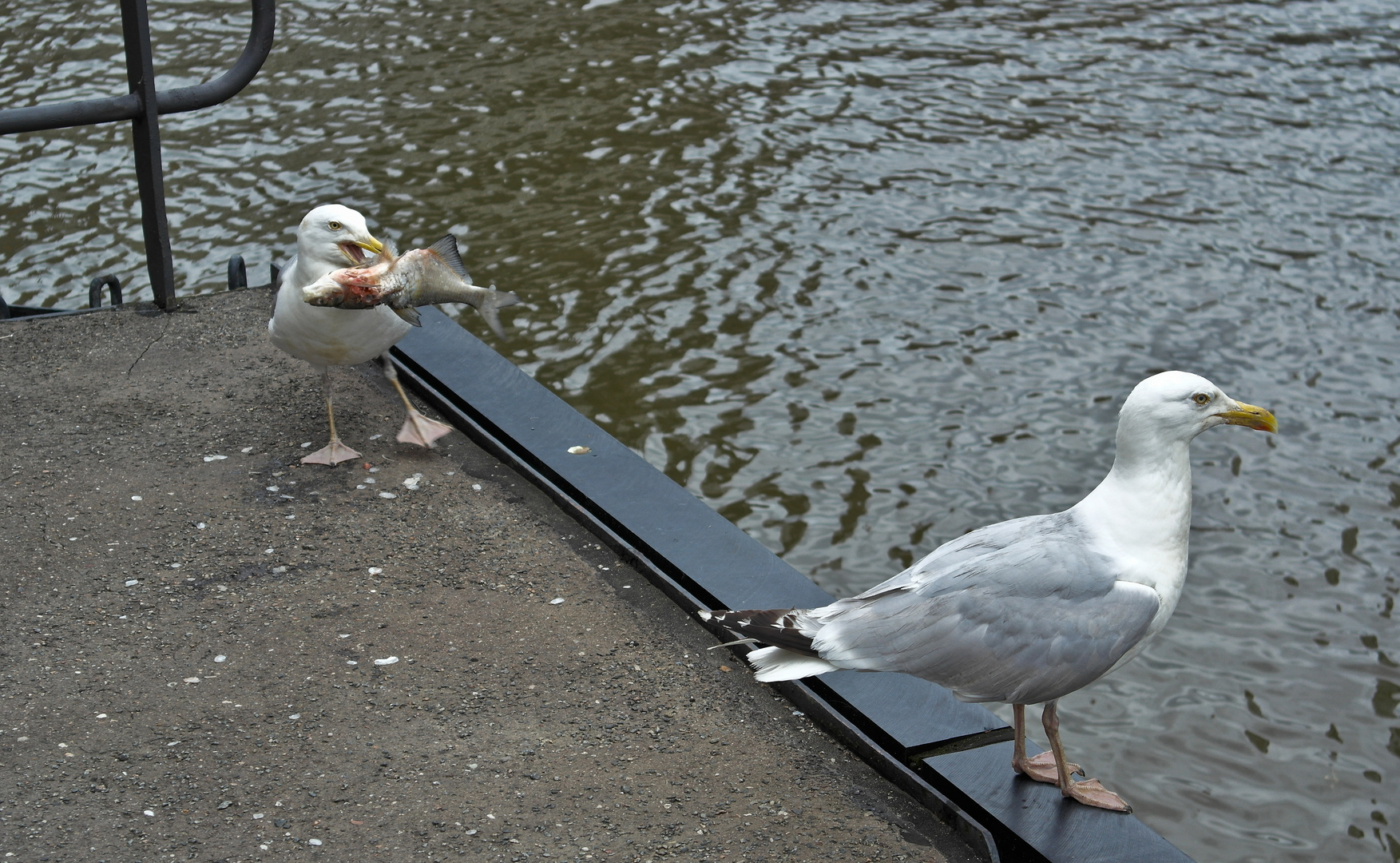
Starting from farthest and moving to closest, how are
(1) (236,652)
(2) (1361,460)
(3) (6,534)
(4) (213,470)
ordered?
(2) (1361,460) → (4) (213,470) → (3) (6,534) → (1) (236,652)

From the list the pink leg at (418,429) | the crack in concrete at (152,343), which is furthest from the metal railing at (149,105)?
the pink leg at (418,429)

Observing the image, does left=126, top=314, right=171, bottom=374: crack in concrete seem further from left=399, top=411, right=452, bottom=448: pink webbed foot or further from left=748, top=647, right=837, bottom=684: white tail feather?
left=748, top=647, right=837, bottom=684: white tail feather

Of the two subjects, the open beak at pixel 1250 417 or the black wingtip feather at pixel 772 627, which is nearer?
the black wingtip feather at pixel 772 627

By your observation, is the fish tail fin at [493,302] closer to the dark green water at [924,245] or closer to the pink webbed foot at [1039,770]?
the pink webbed foot at [1039,770]

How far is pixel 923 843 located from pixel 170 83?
8442 mm

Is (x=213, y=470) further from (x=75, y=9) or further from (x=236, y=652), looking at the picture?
(x=75, y=9)

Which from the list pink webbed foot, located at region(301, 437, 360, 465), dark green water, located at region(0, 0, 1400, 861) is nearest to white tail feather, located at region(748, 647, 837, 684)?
pink webbed foot, located at region(301, 437, 360, 465)

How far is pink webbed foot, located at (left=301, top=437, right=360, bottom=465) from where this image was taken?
4117mm

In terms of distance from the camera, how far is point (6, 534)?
3746 mm

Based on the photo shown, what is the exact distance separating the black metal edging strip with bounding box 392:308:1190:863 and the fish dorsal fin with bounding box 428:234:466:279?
63cm

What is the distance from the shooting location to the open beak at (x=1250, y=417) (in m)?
2.87

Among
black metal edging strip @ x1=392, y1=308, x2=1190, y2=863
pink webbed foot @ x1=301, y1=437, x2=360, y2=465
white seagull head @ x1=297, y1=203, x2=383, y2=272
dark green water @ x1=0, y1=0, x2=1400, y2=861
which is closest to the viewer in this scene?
black metal edging strip @ x1=392, y1=308, x2=1190, y2=863

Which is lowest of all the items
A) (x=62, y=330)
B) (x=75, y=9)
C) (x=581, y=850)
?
(x=75, y=9)

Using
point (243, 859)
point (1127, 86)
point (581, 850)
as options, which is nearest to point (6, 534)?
point (243, 859)
